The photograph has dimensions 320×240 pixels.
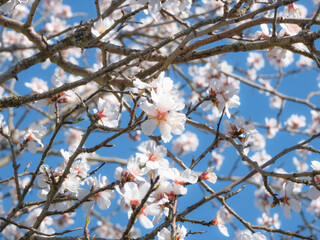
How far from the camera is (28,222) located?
345 cm

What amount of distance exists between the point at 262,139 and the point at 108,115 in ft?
11.7

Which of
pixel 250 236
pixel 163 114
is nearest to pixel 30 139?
pixel 163 114

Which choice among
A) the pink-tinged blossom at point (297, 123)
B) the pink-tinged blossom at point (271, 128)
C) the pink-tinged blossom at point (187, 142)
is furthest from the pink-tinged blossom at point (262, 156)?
the pink-tinged blossom at point (187, 142)

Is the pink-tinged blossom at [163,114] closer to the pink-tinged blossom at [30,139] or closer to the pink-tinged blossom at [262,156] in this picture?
the pink-tinged blossom at [30,139]

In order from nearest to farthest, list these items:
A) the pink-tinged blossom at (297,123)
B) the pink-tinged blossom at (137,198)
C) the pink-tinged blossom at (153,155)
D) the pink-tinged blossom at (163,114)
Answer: the pink-tinged blossom at (137,198), the pink-tinged blossom at (163,114), the pink-tinged blossom at (153,155), the pink-tinged blossom at (297,123)

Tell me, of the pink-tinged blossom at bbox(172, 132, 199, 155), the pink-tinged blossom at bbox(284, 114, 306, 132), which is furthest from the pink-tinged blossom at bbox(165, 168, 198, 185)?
the pink-tinged blossom at bbox(172, 132, 199, 155)

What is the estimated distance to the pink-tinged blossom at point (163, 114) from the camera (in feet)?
4.34

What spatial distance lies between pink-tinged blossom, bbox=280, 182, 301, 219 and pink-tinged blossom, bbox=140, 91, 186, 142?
0.62 meters

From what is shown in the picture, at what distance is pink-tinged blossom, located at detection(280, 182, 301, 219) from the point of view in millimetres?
1629

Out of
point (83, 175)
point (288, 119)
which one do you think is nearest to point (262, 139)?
point (288, 119)

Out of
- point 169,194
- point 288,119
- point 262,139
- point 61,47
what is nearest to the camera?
point 169,194

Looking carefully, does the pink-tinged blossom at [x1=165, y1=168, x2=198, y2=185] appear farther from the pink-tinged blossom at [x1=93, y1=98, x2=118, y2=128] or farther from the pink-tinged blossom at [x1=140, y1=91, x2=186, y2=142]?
the pink-tinged blossom at [x1=93, y1=98, x2=118, y2=128]

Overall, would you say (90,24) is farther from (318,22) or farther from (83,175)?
(318,22)

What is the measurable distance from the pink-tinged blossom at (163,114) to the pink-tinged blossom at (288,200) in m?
0.62
